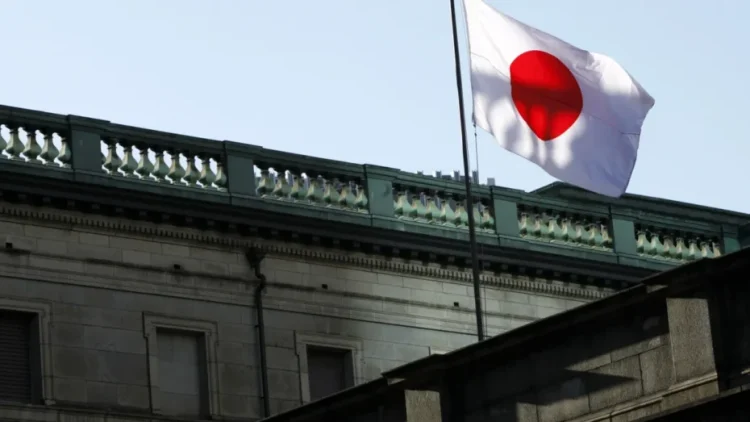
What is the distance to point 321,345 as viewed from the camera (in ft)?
142

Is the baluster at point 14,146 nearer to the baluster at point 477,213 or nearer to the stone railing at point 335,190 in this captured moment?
the stone railing at point 335,190

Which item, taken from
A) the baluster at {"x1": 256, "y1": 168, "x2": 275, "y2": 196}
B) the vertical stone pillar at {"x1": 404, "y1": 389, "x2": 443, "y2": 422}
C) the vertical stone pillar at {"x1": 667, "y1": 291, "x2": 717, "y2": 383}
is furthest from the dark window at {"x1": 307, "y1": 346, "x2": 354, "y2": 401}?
the vertical stone pillar at {"x1": 667, "y1": 291, "x2": 717, "y2": 383}

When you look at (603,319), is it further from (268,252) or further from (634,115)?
(268,252)

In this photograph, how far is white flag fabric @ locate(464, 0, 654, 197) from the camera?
38.2 metres

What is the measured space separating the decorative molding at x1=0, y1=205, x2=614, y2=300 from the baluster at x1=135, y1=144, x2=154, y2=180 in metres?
0.91

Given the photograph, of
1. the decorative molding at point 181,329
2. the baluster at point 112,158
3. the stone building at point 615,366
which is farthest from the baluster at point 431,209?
the stone building at point 615,366

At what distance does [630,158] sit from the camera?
125 ft

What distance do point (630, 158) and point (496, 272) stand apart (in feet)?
26.2

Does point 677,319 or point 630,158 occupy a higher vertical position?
point 630,158

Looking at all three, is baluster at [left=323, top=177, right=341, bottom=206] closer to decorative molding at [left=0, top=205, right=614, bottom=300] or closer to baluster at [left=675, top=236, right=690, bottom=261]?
decorative molding at [left=0, top=205, right=614, bottom=300]

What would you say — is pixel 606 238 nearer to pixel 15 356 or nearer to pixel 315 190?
pixel 315 190

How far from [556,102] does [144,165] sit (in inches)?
303

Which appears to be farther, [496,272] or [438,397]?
[496,272]

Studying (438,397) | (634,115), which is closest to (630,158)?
(634,115)
